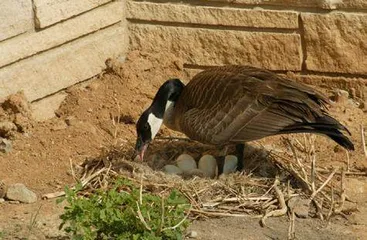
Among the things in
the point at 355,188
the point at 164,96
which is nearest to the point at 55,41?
the point at 164,96

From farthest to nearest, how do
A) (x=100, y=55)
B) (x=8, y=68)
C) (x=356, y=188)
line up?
(x=100, y=55), (x=8, y=68), (x=356, y=188)

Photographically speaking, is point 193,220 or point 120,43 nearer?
point 193,220

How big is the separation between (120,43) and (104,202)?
312cm

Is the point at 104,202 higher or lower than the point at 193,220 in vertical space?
higher

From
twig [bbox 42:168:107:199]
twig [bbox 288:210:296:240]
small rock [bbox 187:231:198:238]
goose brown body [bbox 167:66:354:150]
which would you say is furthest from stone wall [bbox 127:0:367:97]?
small rock [bbox 187:231:198:238]

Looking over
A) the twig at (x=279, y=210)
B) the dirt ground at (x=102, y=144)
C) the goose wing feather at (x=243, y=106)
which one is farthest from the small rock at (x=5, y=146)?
the twig at (x=279, y=210)

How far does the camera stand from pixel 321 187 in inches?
286

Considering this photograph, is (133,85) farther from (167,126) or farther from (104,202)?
(104,202)

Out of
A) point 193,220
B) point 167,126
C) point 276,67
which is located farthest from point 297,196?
point 276,67

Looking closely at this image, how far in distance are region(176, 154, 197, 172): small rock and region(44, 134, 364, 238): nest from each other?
0.16 meters

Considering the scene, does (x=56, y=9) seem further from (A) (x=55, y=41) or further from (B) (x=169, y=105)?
(B) (x=169, y=105)

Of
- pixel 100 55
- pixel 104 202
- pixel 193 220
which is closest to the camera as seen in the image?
pixel 104 202

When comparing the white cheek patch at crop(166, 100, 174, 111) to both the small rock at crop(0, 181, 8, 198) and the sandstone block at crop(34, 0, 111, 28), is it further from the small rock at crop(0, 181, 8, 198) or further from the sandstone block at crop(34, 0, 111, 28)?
the small rock at crop(0, 181, 8, 198)

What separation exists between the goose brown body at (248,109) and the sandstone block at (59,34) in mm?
1257
